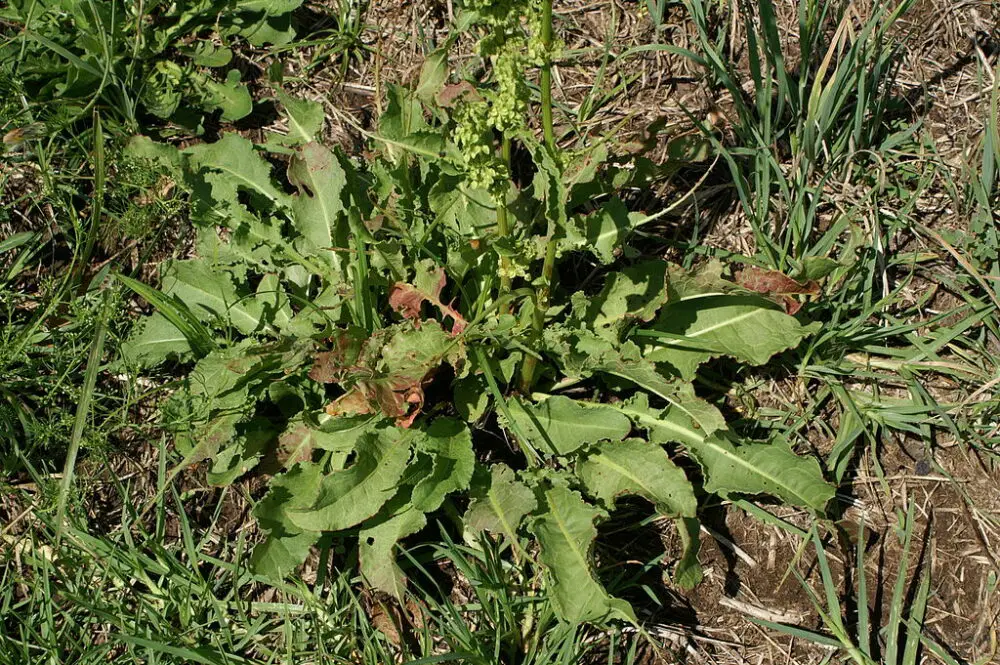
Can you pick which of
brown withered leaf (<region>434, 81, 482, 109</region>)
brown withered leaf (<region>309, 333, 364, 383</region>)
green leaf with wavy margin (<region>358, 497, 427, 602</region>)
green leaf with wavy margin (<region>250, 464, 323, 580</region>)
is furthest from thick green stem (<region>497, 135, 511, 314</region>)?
green leaf with wavy margin (<region>250, 464, 323, 580</region>)

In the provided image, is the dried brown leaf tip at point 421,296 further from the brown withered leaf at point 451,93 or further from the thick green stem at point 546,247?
the brown withered leaf at point 451,93

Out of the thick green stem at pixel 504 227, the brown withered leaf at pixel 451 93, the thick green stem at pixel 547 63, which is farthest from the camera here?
the brown withered leaf at pixel 451 93

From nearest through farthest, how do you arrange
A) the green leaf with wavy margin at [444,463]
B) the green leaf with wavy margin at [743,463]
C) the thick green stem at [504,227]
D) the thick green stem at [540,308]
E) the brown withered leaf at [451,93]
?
the thick green stem at [504,227] → the thick green stem at [540,308] → the green leaf with wavy margin at [444,463] → the green leaf with wavy margin at [743,463] → the brown withered leaf at [451,93]

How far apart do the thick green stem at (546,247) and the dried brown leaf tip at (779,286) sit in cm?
67

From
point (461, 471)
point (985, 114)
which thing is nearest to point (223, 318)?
point (461, 471)

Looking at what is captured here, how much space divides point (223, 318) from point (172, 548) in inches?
33.3

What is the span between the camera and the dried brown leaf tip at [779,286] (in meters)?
2.81

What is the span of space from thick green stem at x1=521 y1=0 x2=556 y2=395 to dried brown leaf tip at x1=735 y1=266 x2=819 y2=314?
672 millimetres

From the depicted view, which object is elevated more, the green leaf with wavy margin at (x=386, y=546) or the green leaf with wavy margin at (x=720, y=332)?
the green leaf with wavy margin at (x=720, y=332)

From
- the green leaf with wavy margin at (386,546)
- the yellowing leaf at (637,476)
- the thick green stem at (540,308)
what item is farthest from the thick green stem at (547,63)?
the green leaf with wavy margin at (386,546)

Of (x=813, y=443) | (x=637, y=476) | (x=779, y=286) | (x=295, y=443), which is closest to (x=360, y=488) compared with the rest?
(x=295, y=443)

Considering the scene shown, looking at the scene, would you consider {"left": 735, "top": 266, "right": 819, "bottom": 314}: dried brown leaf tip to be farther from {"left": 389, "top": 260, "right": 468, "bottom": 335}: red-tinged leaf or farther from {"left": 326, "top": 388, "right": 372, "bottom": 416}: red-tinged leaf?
{"left": 326, "top": 388, "right": 372, "bottom": 416}: red-tinged leaf

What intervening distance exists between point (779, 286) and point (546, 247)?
79 centimetres

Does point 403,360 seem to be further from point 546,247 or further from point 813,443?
point 813,443
